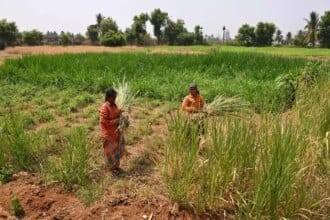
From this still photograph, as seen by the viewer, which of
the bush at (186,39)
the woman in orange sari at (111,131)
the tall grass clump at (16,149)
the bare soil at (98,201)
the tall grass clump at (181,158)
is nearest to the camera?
the tall grass clump at (181,158)

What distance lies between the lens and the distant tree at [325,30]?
176 ft

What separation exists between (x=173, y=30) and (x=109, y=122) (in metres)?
54.7

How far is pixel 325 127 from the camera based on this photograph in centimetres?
551

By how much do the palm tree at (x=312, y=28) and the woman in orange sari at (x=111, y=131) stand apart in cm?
5619

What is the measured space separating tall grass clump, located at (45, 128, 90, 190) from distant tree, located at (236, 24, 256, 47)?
174ft

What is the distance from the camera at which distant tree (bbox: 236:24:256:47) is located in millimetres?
57969

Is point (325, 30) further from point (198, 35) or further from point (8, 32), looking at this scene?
point (8, 32)

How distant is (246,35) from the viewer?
192 ft

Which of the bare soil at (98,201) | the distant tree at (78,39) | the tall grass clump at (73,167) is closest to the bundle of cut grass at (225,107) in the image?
the bare soil at (98,201)

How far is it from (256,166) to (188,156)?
0.64 m

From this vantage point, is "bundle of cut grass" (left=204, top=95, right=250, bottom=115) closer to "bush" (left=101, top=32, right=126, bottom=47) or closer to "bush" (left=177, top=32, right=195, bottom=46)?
"bush" (left=101, top=32, right=126, bottom=47)

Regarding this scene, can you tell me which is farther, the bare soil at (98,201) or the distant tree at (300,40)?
the distant tree at (300,40)

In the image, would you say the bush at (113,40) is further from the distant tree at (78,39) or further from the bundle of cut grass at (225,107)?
the bundle of cut grass at (225,107)

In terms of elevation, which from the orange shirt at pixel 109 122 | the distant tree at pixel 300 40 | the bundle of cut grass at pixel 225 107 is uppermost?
the bundle of cut grass at pixel 225 107
